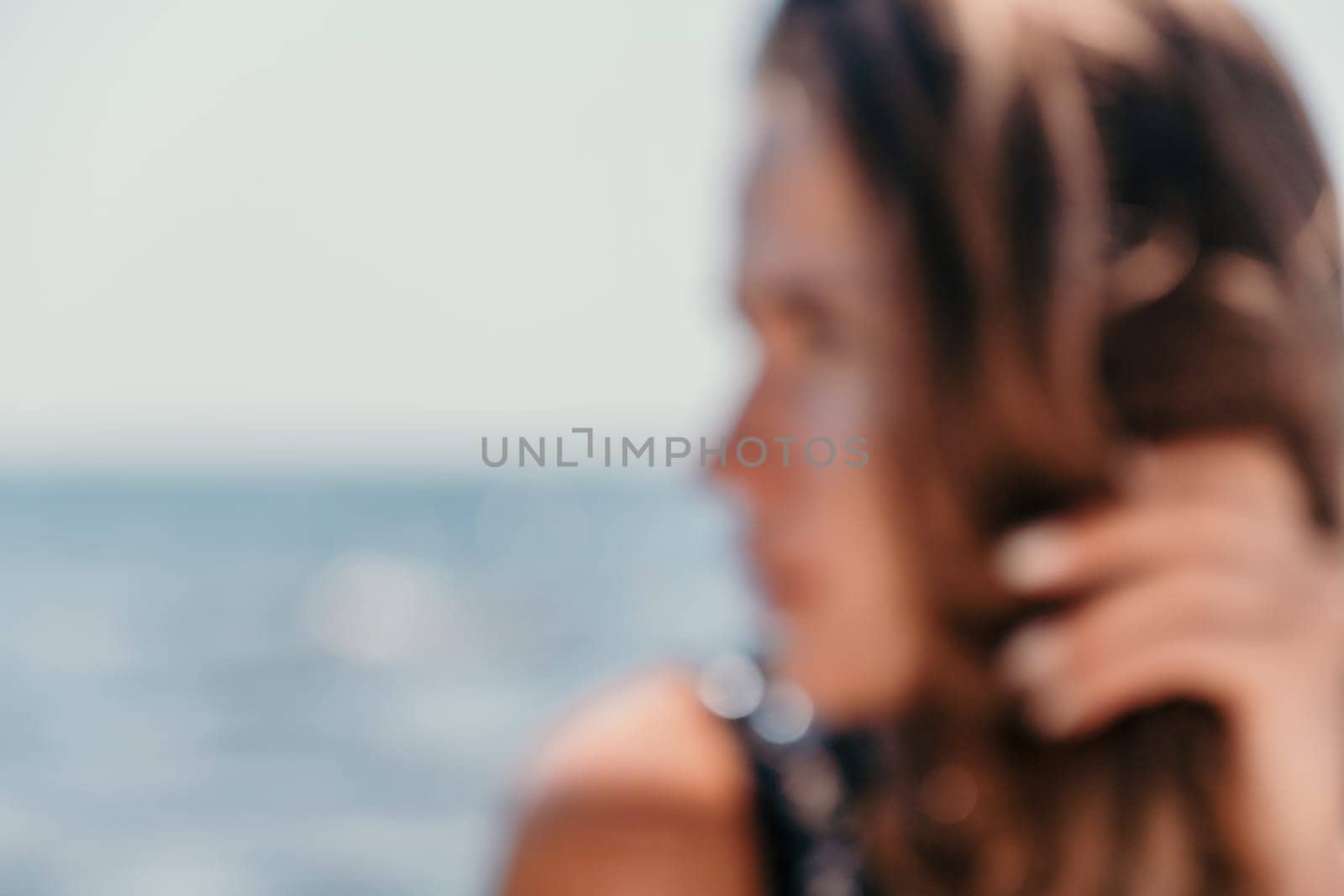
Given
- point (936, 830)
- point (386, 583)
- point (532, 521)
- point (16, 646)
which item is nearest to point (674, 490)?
point (532, 521)

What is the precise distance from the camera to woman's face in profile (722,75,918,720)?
103 cm

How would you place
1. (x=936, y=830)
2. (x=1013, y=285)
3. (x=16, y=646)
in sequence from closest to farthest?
(x=1013, y=285) < (x=936, y=830) < (x=16, y=646)

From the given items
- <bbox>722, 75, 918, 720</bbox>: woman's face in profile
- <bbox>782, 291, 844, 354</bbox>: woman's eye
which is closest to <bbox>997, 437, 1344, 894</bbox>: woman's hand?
<bbox>722, 75, 918, 720</bbox>: woman's face in profile

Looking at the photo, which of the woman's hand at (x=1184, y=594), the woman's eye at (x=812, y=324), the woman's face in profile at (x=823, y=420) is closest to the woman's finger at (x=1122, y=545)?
the woman's hand at (x=1184, y=594)

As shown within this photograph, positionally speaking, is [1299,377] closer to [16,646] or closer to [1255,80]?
[1255,80]

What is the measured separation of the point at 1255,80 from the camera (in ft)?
3.51

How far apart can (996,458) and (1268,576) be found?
25 centimetres

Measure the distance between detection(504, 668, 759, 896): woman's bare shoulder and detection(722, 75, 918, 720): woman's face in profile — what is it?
0.13 meters

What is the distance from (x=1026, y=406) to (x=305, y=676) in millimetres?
14426

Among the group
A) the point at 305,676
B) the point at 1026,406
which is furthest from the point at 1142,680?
the point at 305,676

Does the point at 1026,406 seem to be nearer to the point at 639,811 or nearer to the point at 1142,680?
the point at 1142,680

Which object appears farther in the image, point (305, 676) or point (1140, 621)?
point (305, 676)

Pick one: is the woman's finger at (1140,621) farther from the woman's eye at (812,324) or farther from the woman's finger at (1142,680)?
the woman's eye at (812,324)

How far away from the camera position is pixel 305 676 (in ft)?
47.4
